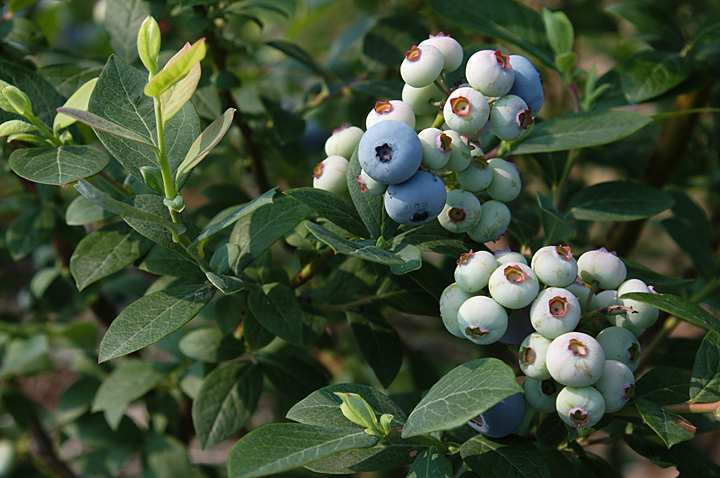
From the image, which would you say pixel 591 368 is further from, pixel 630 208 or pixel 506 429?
pixel 630 208

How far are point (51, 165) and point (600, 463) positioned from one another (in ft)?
3.31

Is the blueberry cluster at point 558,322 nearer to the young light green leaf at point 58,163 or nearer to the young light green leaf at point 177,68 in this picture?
the young light green leaf at point 177,68

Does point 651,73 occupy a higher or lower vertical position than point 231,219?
lower

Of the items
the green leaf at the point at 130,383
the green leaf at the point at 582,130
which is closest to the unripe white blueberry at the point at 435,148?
the green leaf at the point at 582,130

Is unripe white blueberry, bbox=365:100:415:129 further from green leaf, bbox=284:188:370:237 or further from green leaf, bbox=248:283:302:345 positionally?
green leaf, bbox=248:283:302:345

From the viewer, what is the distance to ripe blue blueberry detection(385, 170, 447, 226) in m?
0.70

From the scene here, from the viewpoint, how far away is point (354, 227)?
79cm

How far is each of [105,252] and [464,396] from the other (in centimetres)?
65

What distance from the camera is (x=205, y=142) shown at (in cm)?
72

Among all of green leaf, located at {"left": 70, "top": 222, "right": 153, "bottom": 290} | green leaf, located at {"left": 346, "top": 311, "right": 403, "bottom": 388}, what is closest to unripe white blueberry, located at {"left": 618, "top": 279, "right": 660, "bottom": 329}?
green leaf, located at {"left": 346, "top": 311, "right": 403, "bottom": 388}

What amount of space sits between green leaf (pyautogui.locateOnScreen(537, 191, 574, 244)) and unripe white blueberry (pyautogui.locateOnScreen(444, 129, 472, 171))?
166 millimetres

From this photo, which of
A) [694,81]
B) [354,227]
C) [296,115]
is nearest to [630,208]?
[694,81]

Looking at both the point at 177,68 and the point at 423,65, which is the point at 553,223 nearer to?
the point at 423,65

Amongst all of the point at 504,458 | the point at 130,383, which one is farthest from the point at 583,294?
the point at 130,383
